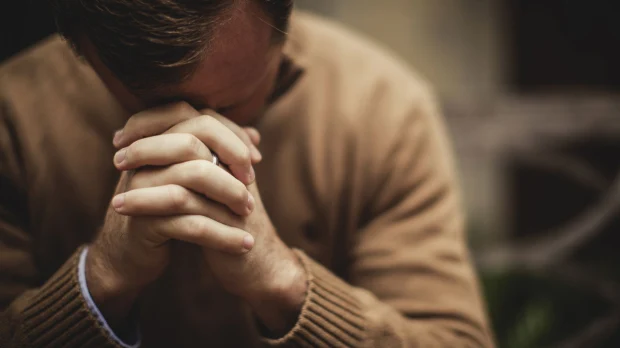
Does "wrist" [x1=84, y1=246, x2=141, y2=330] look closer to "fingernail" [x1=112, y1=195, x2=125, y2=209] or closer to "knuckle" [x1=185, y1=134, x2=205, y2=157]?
"fingernail" [x1=112, y1=195, x2=125, y2=209]

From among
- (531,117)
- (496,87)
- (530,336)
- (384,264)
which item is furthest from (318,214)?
(496,87)

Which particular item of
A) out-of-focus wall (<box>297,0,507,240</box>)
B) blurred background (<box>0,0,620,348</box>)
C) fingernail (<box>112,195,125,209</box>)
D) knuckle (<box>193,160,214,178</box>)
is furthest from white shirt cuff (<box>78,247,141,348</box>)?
out-of-focus wall (<box>297,0,507,240</box>)

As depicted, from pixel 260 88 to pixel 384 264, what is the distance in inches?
16.0

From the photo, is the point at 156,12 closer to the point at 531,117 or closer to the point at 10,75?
the point at 10,75

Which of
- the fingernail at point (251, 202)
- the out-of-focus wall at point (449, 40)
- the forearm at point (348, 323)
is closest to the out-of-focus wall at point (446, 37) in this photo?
the out-of-focus wall at point (449, 40)

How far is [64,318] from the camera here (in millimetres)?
803

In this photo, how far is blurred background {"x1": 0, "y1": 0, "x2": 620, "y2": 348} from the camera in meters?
1.93

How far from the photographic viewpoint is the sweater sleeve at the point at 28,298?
0.80 metres

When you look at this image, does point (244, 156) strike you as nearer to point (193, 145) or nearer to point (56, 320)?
point (193, 145)

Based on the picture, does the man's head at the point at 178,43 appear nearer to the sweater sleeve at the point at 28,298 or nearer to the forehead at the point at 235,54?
the forehead at the point at 235,54

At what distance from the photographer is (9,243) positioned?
931 mm

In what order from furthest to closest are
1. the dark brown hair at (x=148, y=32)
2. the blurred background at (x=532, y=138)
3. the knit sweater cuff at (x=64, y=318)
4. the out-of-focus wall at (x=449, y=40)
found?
the out-of-focus wall at (x=449, y=40) < the blurred background at (x=532, y=138) < the knit sweater cuff at (x=64, y=318) < the dark brown hair at (x=148, y=32)

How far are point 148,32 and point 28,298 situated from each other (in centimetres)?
50

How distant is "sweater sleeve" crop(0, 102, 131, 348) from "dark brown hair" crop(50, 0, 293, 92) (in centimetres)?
34
